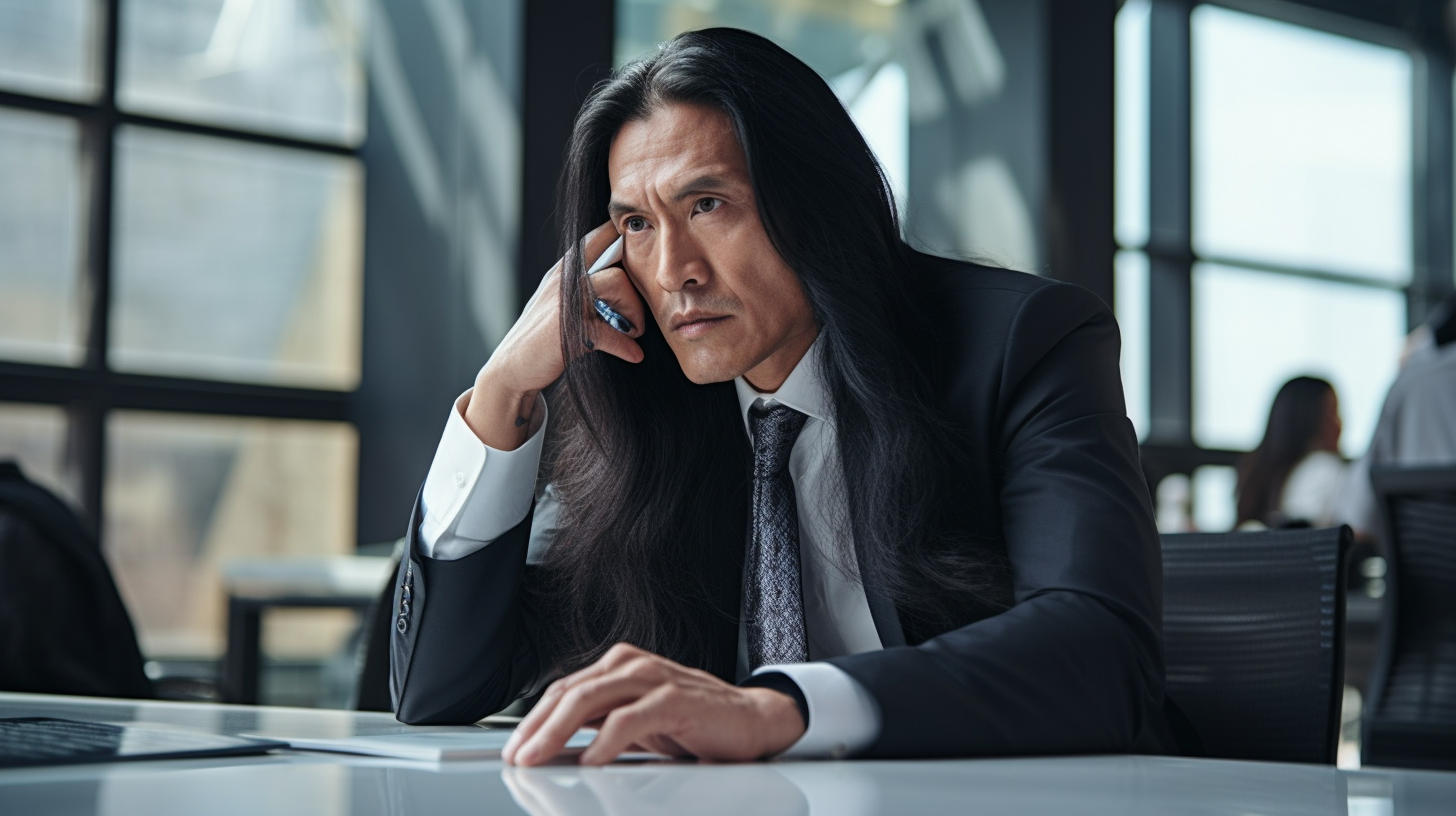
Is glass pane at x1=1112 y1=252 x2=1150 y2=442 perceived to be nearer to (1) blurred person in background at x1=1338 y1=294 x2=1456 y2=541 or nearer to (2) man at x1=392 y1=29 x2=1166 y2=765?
(1) blurred person in background at x1=1338 y1=294 x2=1456 y2=541

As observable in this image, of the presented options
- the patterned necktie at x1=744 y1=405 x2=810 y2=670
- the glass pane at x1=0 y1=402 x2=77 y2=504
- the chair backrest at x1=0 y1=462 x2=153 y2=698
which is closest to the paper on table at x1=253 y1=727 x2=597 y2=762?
the patterned necktie at x1=744 y1=405 x2=810 y2=670

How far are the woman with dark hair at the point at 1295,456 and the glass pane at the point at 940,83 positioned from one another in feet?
5.78

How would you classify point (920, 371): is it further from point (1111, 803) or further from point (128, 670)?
point (128, 670)

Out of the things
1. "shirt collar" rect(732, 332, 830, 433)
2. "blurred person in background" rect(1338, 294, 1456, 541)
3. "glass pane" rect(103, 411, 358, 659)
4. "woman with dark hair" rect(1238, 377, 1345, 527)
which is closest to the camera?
"shirt collar" rect(732, 332, 830, 433)

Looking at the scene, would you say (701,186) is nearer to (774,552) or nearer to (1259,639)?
(774,552)

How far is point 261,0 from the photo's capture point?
6.11m

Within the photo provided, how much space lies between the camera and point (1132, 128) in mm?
7637

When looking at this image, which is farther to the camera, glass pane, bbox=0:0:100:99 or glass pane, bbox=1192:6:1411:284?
glass pane, bbox=1192:6:1411:284

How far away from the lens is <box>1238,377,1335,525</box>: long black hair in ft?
16.0

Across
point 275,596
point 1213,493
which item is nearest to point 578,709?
point 275,596

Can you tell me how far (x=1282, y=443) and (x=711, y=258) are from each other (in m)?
3.86

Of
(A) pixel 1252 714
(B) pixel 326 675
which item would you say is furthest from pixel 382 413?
(A) pixel 1252 714

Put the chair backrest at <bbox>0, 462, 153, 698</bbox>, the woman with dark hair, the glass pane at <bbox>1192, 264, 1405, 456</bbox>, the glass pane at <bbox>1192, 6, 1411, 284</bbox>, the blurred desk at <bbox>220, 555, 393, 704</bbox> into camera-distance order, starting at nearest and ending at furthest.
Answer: the chair backrest at <bbox>0, 462, 153, 698</bbox>, the blurred desk at <bbox>220, 555, 393, 704</bbox>, the woman with dark hair, the glass pane at <bbox>1192, 264, 1405, 456</bbox>, the glass pane at <bbox>1192, 6, 1411, 284</bbox>

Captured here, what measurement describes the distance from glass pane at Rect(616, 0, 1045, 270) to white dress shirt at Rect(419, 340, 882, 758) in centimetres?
Result: 504
